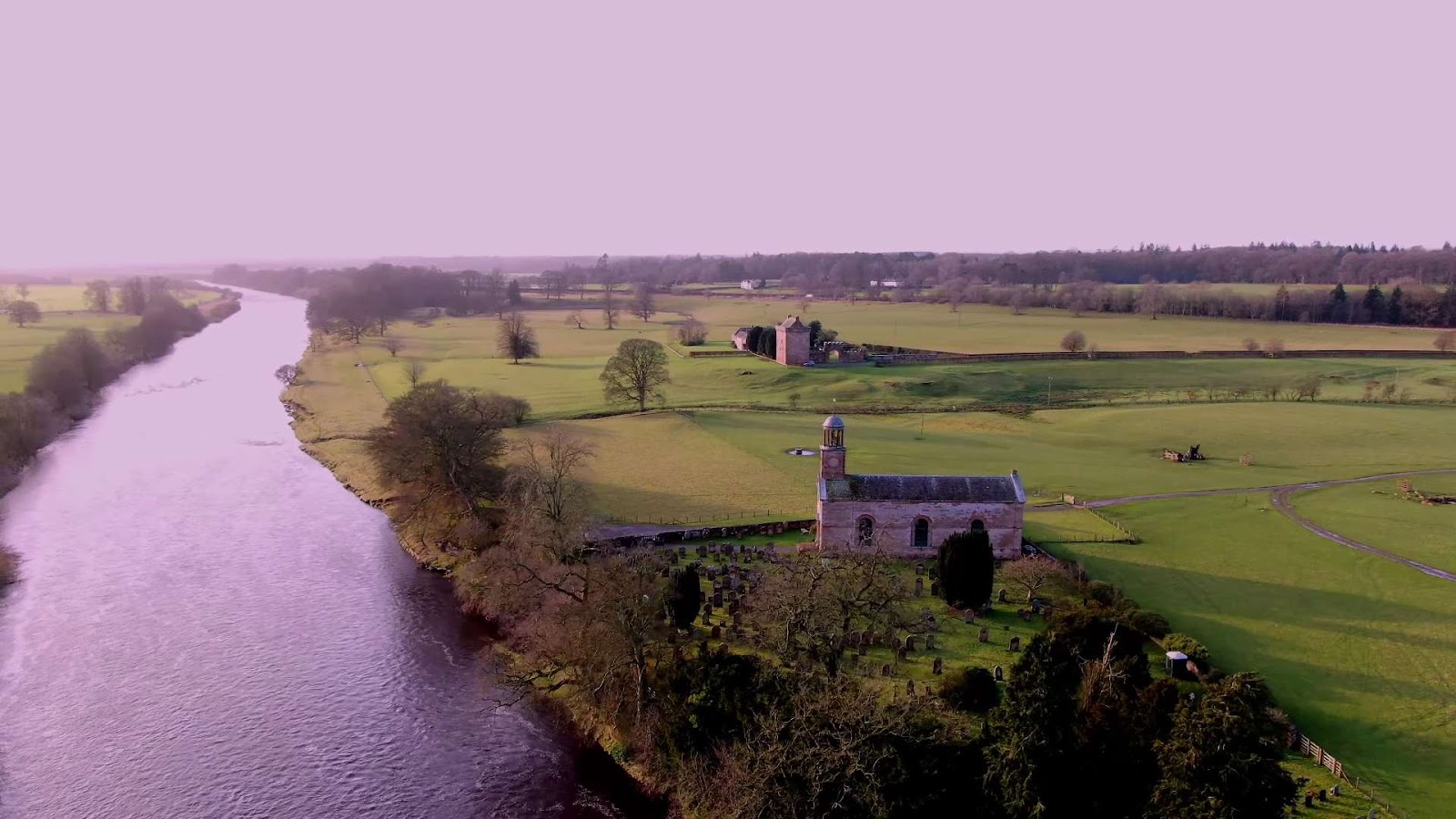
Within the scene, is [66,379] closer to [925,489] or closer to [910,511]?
[910,511]

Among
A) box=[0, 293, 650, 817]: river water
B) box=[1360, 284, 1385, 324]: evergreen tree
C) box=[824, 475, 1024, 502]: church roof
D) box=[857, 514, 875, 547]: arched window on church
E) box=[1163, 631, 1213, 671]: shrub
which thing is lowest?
box=[0, 293, 650, 817]: river water

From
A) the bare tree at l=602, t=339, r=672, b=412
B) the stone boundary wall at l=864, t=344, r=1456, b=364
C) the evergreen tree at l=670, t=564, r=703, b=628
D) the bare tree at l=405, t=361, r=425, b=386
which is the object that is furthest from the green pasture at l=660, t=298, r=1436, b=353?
the evergreen tree at l=670, t=564, r=703, b=628

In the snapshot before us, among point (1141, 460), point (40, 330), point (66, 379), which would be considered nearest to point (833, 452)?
point (1141, 460)

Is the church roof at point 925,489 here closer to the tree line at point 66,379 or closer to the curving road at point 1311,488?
the curving road at point 1311,488

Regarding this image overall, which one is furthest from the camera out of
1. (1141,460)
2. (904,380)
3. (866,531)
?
(904,380)

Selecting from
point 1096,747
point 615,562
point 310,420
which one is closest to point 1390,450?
point 1096,747

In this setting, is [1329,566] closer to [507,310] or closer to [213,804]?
[213,804]

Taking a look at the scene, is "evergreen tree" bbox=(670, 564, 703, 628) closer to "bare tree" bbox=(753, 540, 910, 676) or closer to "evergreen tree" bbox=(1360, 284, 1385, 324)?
"bare tree" bbox=(753, 540, 910, 676)

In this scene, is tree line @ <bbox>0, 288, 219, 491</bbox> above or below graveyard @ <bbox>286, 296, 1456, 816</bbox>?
above
